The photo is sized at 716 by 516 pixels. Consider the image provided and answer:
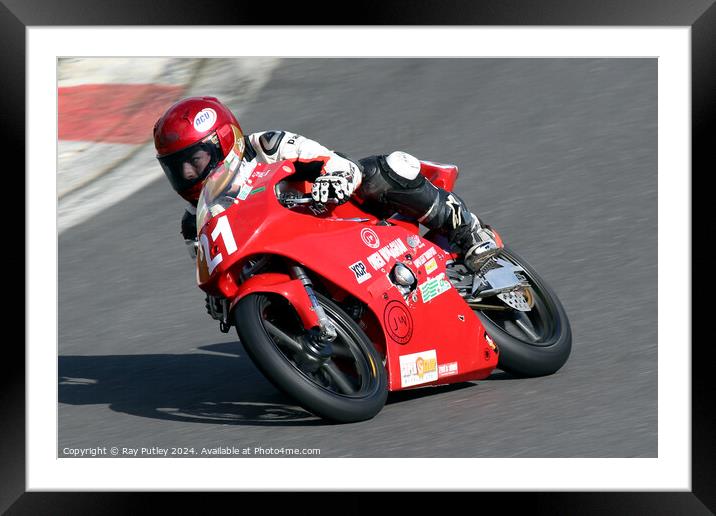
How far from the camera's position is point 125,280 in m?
10.5

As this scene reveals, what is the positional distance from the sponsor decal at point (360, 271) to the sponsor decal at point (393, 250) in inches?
6.6

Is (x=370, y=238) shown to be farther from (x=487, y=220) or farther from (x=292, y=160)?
(x=487, y=220)

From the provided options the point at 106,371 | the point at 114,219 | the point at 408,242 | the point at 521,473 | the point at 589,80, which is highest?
the point at 589,80

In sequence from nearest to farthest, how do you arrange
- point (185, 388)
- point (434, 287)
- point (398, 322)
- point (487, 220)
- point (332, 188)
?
point (332, 188), point (398, 322), point (434, 287), point (185, 388), point (487, 220)

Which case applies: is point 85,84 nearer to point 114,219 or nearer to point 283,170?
point 114,219

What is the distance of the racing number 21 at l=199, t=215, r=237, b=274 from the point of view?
7.04 metres

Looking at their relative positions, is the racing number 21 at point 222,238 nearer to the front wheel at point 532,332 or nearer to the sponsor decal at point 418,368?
the sponsor decal at point 418,368

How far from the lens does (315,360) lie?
22.9 ft

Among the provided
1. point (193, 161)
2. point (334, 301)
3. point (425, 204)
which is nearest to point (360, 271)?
point (334, 301)

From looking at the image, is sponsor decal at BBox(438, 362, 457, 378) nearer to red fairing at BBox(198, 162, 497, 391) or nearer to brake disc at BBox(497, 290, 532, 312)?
red fairing at BBox(198, 162, 497, 391)

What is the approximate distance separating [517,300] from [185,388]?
2.01 m

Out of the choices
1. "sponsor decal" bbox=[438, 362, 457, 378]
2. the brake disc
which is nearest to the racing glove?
"sponsor decal" bbox=[438, 362, 457, 378]

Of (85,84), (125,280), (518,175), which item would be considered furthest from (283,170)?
(85,84)
